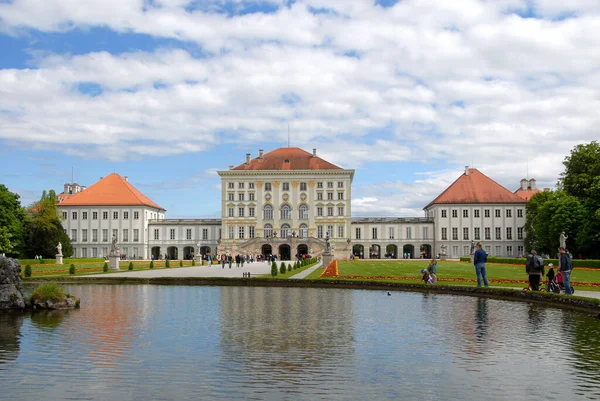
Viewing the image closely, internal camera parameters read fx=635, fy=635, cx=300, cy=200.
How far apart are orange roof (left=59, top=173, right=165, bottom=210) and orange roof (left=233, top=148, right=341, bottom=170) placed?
45.6 feet

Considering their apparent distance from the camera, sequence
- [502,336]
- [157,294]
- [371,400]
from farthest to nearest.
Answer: [157,294] < [502,336] < [371,400]

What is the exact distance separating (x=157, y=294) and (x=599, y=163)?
42.2 meters

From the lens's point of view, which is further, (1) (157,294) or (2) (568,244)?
(2) (568,244)

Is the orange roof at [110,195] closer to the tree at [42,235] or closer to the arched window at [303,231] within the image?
the tree at [42,235]

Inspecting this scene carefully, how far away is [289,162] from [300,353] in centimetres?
7240

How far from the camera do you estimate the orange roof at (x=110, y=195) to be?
A: 266 feet

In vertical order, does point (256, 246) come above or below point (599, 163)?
below

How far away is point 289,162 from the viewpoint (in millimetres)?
82750

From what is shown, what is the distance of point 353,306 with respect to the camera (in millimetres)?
18281

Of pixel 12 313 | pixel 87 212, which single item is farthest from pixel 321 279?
pixel 87 212

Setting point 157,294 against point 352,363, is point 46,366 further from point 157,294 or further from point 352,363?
point 157,294

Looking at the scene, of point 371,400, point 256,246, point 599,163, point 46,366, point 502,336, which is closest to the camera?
point 371,400

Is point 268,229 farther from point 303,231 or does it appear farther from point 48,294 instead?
point 48,294

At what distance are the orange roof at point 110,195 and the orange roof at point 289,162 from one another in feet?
45.6
